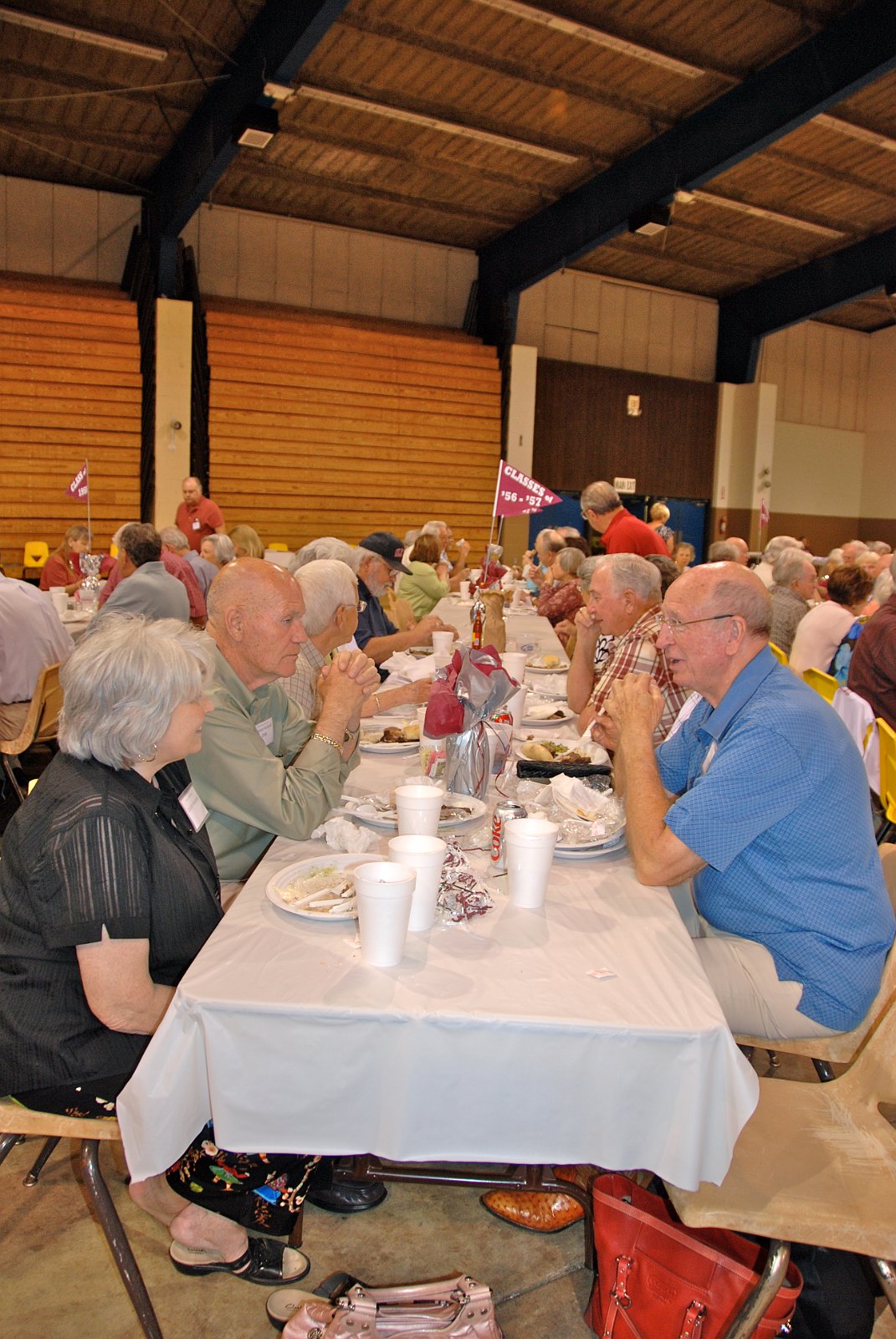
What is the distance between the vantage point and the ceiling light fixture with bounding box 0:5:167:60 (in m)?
8.09

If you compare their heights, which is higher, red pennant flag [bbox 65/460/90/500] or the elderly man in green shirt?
red pennant flag [bbox 65/460/90/500]

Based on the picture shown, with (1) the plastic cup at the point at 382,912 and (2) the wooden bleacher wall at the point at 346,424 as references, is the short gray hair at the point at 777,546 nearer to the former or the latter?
(2) the wooden bleacher wall at the point at 346,424

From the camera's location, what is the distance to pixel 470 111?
9961mm

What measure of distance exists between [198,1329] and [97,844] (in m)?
0.93

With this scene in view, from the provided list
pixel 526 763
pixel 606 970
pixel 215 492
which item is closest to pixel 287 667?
pixel 526 763

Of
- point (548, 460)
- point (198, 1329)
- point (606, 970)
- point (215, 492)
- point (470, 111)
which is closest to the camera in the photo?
point (606, 970)

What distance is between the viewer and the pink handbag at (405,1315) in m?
1.61

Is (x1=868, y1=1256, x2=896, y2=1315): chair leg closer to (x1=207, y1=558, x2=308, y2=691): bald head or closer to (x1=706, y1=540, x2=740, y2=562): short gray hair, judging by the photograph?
(x1=207, y1=558, x2=308, y2=691): bald head

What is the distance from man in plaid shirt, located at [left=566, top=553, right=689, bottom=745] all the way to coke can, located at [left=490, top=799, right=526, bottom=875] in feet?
2.97

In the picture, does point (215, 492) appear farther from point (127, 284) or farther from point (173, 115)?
point (173, 115)

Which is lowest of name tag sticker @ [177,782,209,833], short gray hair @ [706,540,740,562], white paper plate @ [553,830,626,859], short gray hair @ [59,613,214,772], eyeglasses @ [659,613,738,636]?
white paper plate @ [553,830,626,859]

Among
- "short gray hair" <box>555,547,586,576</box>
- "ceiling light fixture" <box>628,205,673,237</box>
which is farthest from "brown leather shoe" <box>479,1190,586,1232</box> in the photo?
"ceiling light fixture" <box>628,205,673,237</box>

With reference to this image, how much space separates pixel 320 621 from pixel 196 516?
7.69 metres

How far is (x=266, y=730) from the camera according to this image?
2.46 meters
